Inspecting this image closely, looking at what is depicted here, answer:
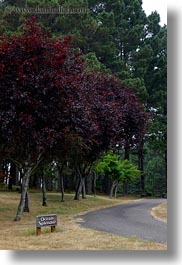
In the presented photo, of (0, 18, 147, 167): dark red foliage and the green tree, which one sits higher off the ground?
(0, 18, 147, 167): dark red foliage

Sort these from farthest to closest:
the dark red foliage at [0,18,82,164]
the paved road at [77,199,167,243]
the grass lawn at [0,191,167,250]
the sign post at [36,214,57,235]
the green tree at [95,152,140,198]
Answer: the green tree at [95,152,140,198] → the dark red foliage at [0,18,82,164] → the sign post at [36,214,57,235] → the paved road at [77,199,167,243] → the grass lawn at [0,191,167,250]

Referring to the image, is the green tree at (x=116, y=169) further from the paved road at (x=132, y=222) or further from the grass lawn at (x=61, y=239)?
the grass lawn at (x=61, y=239)

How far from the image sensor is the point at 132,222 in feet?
29.2

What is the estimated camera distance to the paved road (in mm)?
7562

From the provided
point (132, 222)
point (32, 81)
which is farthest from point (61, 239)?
point (32, 81)

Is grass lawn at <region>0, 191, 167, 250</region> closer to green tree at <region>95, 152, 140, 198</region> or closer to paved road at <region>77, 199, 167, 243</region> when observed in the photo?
paved road at <region>77, 199, 167, 243</region>

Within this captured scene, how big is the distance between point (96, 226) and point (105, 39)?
15.2 ft

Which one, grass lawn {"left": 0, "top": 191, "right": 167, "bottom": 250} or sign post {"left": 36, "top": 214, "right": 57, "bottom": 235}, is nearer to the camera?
grass lawn {"left": 0, "top": 191, "right": 167, "bottom": 250}

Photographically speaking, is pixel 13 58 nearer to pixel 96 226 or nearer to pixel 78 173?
pixel 96 226

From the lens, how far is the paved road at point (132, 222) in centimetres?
756

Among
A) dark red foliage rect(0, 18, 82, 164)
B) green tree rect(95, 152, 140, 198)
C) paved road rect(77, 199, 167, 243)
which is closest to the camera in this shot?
paved road rect(77, 199, 167, 243)

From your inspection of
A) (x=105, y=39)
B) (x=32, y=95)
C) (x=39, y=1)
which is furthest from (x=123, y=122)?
(x=39, y=1)

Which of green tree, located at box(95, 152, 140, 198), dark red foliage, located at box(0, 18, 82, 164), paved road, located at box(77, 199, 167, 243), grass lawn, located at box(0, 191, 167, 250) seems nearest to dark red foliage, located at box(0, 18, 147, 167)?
dark red foliage, located at box(0, 18, 82, 164)

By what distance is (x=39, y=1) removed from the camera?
29.2 ft
